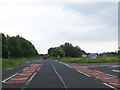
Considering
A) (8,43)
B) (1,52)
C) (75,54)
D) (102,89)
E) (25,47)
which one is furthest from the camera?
(75,54)

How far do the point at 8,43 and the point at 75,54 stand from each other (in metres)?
55.0

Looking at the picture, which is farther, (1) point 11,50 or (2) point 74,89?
(1) point 11,50

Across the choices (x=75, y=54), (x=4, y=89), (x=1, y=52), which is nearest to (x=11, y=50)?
(x=1, y=52)

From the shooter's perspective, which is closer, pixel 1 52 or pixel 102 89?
pixel 102 89

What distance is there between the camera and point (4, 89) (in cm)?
1911

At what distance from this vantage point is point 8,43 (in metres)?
137

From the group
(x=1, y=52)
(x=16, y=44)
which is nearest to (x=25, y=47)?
(x=16, y=44)

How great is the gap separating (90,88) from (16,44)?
4925 inches

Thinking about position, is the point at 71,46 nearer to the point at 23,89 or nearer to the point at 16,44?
the point at 16,44

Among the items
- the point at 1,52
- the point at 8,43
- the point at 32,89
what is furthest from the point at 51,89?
the point at 8,43

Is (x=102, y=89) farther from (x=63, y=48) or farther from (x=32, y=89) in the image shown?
(x=63, y=48)

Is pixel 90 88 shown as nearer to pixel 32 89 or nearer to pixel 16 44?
pixel 32 89

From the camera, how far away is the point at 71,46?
616 feet

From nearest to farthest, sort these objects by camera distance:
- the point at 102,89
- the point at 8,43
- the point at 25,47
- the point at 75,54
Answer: the point at 102,89 < the point at 8,43 < the point at 25,47 < the point at 75,54
